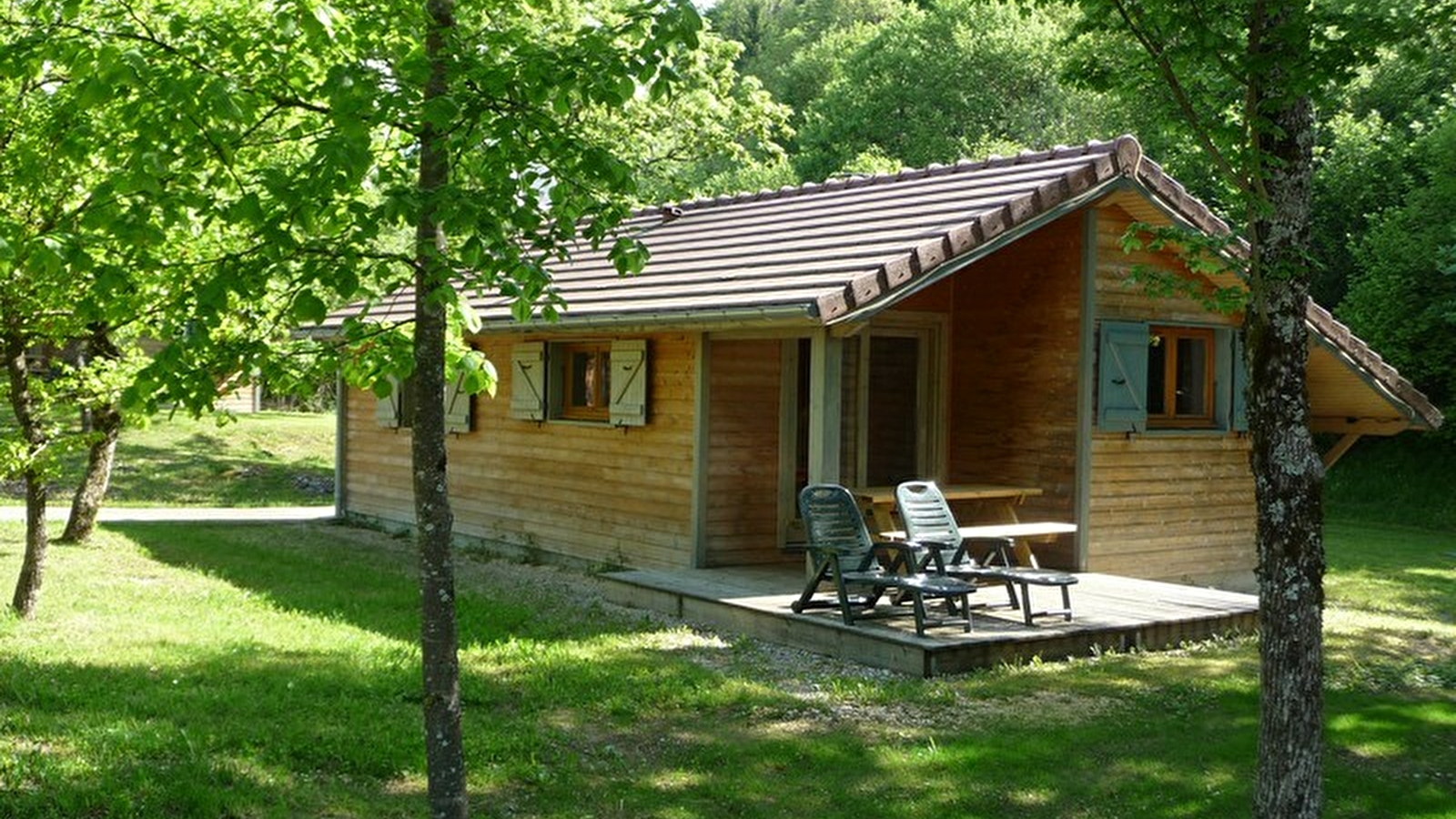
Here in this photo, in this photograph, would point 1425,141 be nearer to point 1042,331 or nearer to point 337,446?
point 1042,331

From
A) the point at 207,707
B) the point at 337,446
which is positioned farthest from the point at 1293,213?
the point at 337,446

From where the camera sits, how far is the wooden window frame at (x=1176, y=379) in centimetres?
1352

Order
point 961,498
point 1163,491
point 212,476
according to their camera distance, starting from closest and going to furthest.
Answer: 1. point 961,498
2. point 1163,491
3. point 212,476

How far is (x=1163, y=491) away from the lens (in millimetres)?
13422

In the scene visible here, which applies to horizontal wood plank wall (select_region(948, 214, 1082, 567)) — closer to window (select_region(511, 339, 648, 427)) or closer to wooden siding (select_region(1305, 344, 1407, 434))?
wooden siding (select_region(1305, 344, 1407, 434))

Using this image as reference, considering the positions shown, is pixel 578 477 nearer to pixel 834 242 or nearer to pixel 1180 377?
pixel 834 242

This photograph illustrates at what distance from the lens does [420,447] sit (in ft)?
15.8

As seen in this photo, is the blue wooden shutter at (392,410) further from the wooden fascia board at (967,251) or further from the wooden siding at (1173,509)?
the wooden siding at (1173,509)

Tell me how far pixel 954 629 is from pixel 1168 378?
193 inches

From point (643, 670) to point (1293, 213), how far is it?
507cm

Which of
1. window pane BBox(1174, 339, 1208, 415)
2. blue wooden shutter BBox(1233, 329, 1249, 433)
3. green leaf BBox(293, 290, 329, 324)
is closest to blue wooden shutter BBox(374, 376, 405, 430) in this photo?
window pane BBox(1174, 339, 1208, 415)

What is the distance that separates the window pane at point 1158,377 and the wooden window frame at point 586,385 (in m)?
5.18

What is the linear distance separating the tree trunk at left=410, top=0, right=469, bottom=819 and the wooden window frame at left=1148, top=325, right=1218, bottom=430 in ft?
32.1

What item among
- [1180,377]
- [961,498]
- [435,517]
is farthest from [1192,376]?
[435,517]
